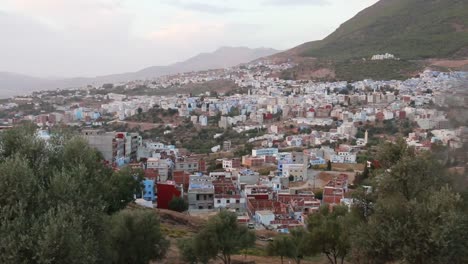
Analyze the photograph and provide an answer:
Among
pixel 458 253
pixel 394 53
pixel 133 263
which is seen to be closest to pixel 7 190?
pixel 133 263

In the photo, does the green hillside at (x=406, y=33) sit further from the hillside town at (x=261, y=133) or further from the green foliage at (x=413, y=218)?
the green foliage at (x=413, y=218)

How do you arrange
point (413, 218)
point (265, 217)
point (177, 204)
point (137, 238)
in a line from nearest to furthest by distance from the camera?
point (413, 218) → point (137, 238) → point (265, 217) → point (177, 204)

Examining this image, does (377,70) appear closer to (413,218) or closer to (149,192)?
(149,192)

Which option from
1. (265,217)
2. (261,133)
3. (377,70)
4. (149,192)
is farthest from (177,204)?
(377,70)

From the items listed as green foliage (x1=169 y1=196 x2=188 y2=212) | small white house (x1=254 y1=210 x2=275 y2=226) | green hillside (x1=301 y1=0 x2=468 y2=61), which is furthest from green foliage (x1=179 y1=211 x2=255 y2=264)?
green hillside (x1=301 y1=0 x2=468 y2=61)

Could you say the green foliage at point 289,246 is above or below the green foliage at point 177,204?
above

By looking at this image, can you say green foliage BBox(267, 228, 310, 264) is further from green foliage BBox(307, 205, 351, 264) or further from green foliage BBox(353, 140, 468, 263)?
green foliage BBox(353, 140, 468, 263)

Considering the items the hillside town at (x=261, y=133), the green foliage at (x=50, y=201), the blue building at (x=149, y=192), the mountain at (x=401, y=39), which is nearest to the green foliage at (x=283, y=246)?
the hillside town at (x=261, y=133)

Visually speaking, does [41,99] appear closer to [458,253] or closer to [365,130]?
[365,130]
